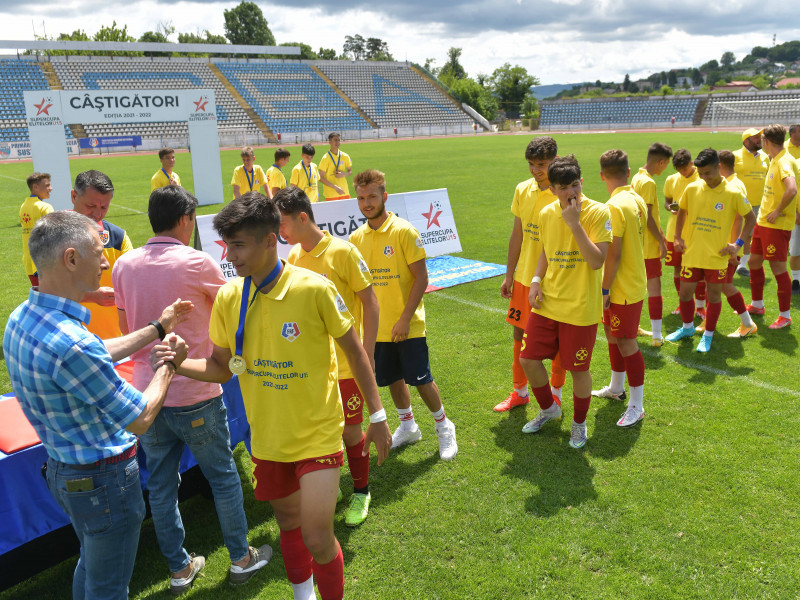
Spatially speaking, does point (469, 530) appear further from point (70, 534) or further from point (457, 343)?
point (457, 343)

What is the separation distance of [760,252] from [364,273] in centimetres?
628

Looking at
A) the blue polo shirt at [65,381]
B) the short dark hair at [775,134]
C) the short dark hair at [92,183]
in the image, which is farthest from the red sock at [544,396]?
the short dark hair at [775,134]

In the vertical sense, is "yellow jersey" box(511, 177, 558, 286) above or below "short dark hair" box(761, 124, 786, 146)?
below

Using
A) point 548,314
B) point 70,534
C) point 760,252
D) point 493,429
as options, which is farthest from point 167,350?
point 760,252

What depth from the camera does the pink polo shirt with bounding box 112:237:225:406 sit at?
310cm

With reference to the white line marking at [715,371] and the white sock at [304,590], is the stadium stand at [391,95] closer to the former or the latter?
the white line marking at [715,371]

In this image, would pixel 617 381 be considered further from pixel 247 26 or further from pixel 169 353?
pixel 247 26

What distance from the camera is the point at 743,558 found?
3.45m

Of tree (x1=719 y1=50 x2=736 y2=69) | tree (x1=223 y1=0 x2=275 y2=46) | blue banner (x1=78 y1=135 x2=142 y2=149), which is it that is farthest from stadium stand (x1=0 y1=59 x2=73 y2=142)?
tree (x1=719 y1=50 x2=736 y2=69)

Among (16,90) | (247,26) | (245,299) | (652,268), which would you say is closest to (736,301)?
(652,268)

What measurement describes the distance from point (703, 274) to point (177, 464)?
18.8 feet

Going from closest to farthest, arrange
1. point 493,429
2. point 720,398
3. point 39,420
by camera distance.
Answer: point 39,420 < point 493,429 < point 720,398

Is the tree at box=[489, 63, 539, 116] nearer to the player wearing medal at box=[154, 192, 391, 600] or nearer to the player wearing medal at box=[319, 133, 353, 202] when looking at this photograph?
the player wearing medal at box=[319, 133, 353, 202]

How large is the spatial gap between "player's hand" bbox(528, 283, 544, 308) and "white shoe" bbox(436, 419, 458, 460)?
120 centimetres
